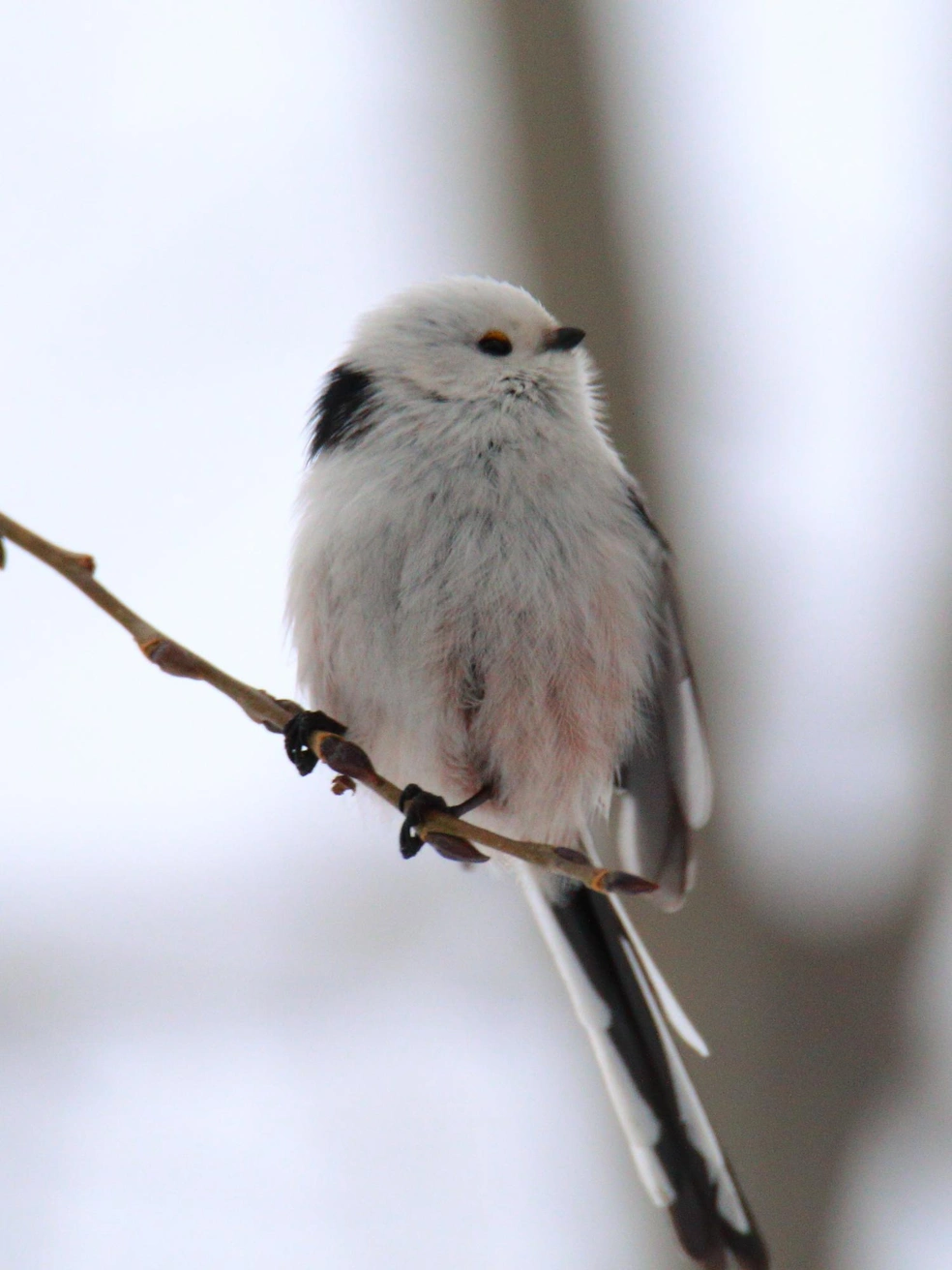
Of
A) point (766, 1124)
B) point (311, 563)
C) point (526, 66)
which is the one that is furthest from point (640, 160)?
point (766, 1124)

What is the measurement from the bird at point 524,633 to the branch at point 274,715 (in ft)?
0.89

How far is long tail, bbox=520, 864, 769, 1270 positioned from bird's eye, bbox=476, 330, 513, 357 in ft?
2.77

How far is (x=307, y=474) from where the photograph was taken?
2.13m

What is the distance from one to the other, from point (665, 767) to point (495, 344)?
2.48 feet

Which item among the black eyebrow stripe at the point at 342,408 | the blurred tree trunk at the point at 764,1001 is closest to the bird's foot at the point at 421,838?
the black eyebrow stripe at the point at 342,408

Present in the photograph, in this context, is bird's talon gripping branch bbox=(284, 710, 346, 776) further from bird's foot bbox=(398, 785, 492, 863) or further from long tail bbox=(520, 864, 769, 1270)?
long tail bbox=(520, 864, 769, 1270)

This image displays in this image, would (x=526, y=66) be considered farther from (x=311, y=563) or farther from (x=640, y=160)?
(x=311, y=563)

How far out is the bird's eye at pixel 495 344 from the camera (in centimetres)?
214

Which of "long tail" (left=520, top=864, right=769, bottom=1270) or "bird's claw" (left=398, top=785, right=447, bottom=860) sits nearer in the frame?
"bird's claw" (left=398, top=785, right=447, bottom=860)

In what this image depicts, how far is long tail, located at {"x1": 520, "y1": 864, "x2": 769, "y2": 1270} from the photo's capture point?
207 centimetres

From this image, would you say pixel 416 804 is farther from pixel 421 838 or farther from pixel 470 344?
pixel 470 344

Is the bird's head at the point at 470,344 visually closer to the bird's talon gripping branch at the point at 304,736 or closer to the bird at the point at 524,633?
the bird at the point at 524,633

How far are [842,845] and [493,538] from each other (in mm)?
1374

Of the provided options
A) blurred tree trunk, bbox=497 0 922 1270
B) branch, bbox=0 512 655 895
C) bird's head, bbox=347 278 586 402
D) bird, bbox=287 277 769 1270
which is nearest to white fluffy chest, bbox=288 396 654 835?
bird, bbox=287 277 769 1270
